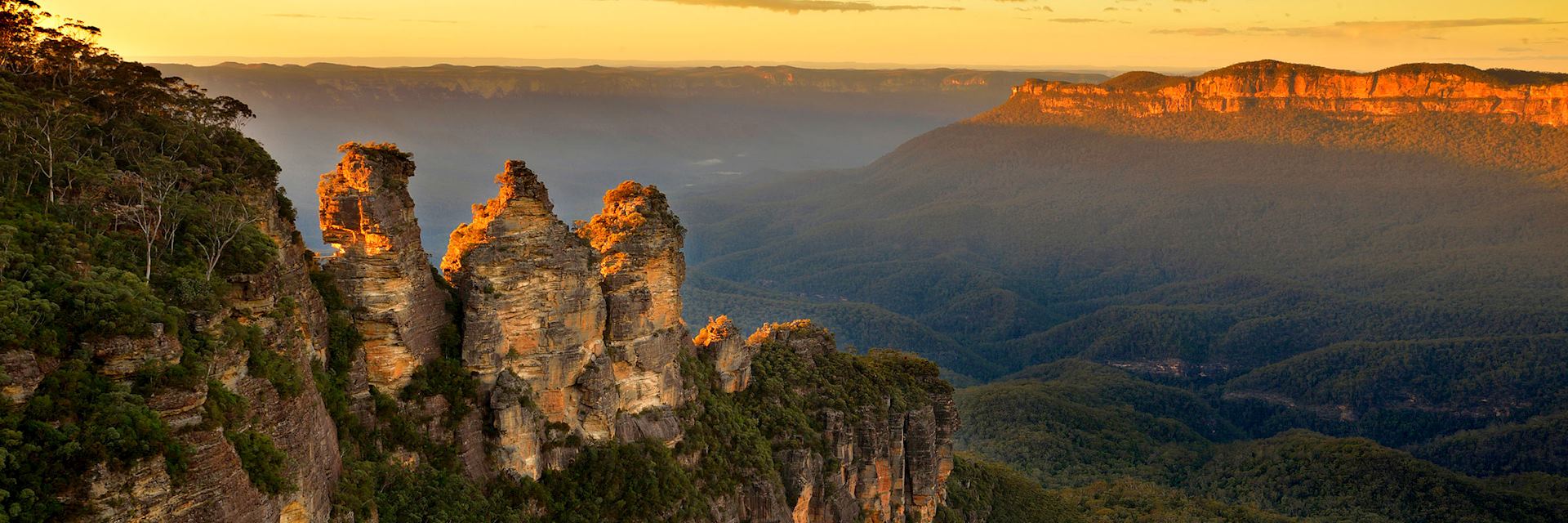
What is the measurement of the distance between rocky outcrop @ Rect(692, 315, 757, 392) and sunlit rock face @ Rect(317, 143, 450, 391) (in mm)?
17454

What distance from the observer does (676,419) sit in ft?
132

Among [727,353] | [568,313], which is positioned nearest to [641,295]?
[568,313]

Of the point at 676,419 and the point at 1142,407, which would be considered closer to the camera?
the point at 676,419

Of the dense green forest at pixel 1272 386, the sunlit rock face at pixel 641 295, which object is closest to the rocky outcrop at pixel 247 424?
the sunlit rock face at pixel 641 295

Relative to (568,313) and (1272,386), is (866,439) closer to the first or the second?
(568,313)

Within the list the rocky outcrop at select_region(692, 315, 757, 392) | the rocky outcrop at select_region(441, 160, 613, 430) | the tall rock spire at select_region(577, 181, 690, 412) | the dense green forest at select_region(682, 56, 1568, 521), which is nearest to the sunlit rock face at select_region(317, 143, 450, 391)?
the rocky outcrop at select_region(441, 160, 613, 430)

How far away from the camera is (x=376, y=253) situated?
94.8 ft

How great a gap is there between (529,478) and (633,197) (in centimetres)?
1248

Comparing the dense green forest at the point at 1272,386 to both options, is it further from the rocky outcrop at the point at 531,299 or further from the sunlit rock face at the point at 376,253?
the sunlit rock face at the point at 376,253

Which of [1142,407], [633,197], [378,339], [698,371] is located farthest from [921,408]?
[1142,407]

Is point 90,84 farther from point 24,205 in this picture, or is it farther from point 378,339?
point 378,339

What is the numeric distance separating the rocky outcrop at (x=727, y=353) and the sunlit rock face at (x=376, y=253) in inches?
687

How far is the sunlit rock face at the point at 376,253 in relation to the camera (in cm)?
2848

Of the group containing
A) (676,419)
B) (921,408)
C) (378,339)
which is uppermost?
(378,339)
